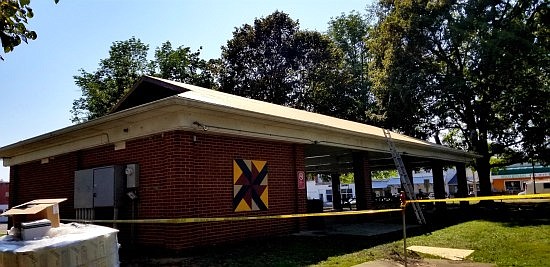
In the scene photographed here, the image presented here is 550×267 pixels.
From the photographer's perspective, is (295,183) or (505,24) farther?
(505,24)

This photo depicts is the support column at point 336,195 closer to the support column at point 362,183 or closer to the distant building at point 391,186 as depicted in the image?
the support column at point 362,183

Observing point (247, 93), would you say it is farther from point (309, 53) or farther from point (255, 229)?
point (255, 229)

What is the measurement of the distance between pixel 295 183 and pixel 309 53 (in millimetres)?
26944

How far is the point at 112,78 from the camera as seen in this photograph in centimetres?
4112

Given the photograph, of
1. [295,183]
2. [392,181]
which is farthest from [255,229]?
[392,181]

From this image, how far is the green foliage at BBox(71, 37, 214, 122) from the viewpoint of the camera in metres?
38.3

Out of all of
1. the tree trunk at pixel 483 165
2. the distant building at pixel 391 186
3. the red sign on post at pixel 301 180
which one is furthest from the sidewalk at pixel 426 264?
the distant building at pixel 391 186

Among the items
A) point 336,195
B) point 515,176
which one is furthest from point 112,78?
point 515,176

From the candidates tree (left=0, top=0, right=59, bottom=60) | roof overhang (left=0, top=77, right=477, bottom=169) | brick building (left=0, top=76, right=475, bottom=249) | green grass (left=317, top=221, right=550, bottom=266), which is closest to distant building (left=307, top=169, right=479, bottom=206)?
green grass (left=317, top=221, right=550, bottom=266)

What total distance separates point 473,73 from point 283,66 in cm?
1606

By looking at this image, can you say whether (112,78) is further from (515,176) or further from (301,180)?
(515,176)

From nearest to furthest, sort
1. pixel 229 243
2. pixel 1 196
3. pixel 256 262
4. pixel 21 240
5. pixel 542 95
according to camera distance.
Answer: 1. pixel 21 240
2. pixel 256 262
3. pixel 229 243
4. pixel 542 95
5. pixel 1 196

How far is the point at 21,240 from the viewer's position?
15.6 ft

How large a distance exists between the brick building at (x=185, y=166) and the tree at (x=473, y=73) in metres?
15.9
